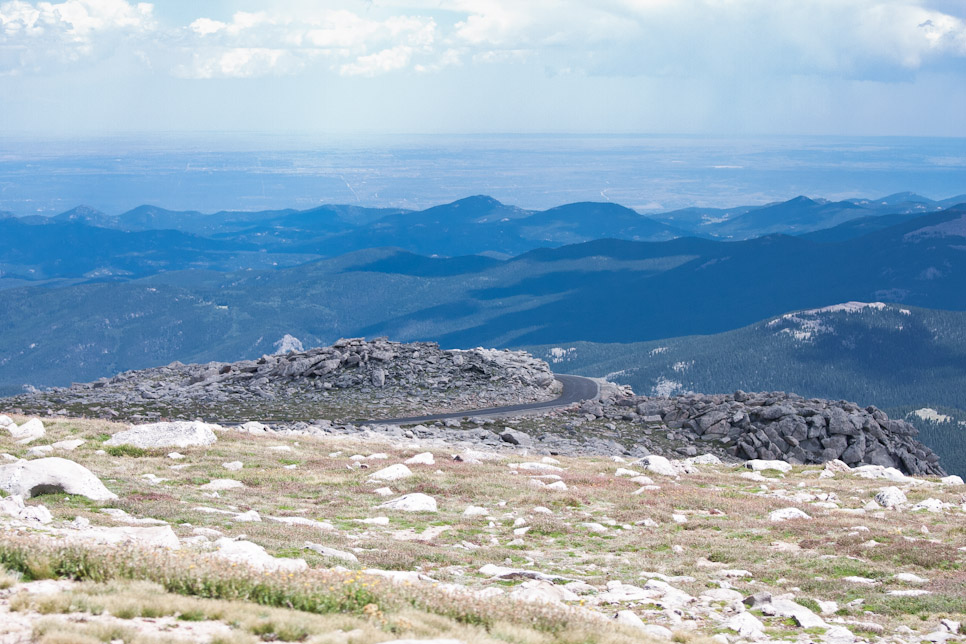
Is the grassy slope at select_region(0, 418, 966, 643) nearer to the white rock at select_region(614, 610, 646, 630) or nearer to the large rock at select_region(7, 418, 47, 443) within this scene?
the large rock at select_region(7, 418, 47, 443)

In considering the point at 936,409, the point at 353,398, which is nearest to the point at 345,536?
the point at 353,398

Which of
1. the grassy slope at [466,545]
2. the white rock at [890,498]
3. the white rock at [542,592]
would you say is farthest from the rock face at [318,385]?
the white rock at [542,592]

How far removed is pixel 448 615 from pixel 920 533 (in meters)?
18.6

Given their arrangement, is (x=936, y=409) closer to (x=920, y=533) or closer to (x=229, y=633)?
(x=920, y=533)

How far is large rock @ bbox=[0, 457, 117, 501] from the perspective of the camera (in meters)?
22.2

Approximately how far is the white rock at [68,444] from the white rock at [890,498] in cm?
3193

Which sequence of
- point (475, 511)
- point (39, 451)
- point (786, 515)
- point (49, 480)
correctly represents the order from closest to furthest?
1. point (49, 480)
2. point (475, 511)
3. point (786, 515)
4. point (39, 451)

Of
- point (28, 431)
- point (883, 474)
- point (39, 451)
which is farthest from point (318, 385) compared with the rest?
point (883, 474)

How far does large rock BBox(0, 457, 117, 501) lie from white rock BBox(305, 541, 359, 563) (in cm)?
757

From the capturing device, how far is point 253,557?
15898 mm

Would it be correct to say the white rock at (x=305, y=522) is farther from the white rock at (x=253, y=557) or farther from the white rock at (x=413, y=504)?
the white rock at (x=253, y=557)

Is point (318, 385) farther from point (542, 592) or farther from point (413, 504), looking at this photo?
point (542, 592)

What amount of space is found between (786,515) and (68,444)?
2805cm

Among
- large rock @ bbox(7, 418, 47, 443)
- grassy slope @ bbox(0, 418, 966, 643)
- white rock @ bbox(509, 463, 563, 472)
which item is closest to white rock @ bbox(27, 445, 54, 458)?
grassy slope @ bbox(0, 418, 966, 643)
